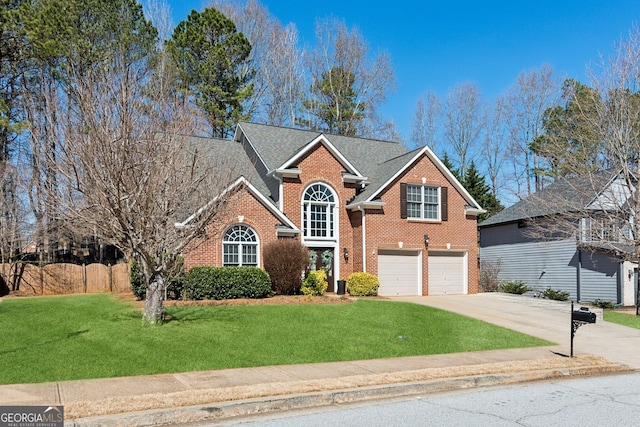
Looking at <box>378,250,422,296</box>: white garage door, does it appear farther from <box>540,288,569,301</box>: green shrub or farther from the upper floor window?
the upper floor window

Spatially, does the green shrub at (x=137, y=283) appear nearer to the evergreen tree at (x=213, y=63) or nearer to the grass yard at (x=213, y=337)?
the grass yard at (x=213, y=337)

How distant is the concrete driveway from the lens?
12703 millimetres

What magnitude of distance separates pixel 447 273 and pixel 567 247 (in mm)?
6340

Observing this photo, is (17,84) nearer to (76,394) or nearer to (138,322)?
(138,322)

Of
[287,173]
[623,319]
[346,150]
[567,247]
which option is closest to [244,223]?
[287,173]

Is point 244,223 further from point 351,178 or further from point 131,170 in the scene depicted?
point 131,170

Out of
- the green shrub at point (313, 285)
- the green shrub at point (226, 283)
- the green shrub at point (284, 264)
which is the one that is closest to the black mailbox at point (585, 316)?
the green shrub at point (226, 283)

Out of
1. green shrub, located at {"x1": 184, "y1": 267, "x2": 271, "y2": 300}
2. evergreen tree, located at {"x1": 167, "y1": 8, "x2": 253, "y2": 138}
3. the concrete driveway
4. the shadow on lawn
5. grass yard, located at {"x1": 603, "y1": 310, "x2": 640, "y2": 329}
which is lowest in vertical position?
grass yard, located at {"x1": 603, "y1": 310, "x2": 640, "y2": 329}

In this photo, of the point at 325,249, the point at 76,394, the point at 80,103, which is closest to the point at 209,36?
the point at 325,249

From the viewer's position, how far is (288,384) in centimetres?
843

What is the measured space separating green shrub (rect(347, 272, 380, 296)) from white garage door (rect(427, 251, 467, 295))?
366cm

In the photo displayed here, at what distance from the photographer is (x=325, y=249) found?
24.1 metres

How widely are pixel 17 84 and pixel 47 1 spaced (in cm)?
463

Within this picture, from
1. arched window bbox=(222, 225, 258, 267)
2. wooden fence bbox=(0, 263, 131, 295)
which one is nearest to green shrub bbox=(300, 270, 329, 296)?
arched window bbox=(222, 225, 258, 267)
